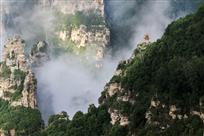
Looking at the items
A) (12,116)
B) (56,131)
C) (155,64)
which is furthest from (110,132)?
(12,116)

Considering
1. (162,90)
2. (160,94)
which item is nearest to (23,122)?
(162,90)

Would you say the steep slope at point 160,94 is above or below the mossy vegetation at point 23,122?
below

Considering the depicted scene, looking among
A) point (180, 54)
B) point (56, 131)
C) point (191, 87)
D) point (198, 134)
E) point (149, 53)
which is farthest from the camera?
point (56, 131)

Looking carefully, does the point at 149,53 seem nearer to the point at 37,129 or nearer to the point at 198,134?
the point at 198,134

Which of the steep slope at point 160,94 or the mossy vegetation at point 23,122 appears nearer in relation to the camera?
the steep slope at point 160,94

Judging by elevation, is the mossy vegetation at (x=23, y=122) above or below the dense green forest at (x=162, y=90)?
above

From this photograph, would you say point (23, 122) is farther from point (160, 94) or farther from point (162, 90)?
point (160, 94)

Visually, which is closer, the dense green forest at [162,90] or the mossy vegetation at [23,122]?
the dense green forest at [162,90]

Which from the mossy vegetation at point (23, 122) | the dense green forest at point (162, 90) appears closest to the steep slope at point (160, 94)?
the dense green forest at point (162, 90)

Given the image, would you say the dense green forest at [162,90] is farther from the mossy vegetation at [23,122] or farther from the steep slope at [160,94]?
the mossy vegetation at [23,122]
